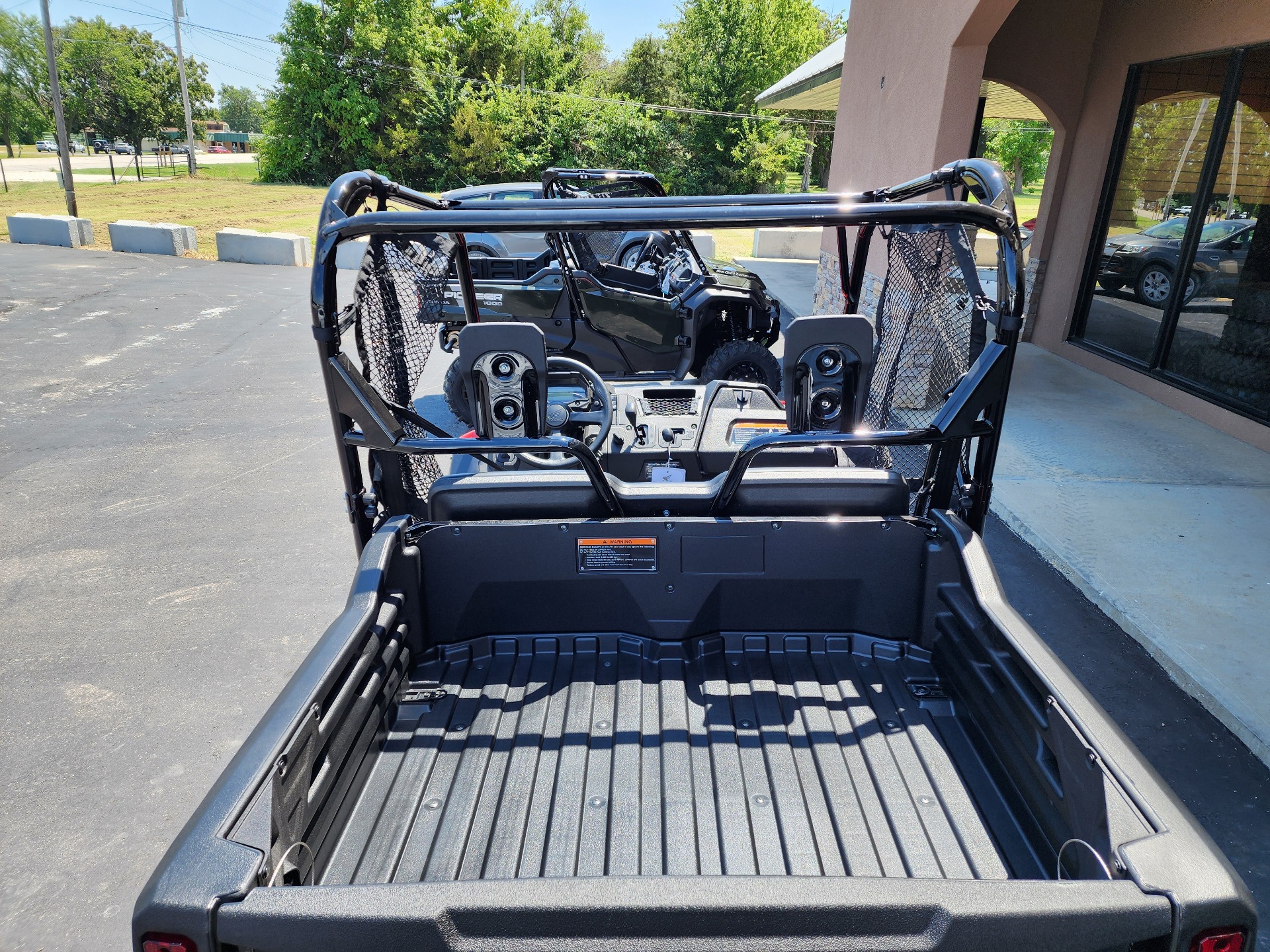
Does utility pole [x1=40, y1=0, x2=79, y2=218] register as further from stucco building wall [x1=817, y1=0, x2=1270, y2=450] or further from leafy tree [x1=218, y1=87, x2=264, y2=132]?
leafy tree [x1=218, y1=87, x2=264, y2=132]

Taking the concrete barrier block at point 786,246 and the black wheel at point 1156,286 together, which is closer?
the black wheel at point 1156,286

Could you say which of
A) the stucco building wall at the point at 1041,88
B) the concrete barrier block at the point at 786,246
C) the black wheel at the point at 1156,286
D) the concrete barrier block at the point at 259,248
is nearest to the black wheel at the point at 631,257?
the stucco building wall at the point at 1041,88

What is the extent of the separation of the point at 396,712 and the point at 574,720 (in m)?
0.55

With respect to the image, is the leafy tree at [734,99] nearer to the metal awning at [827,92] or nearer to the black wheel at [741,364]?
the metal awning at [827,92]

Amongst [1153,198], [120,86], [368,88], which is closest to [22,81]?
[120,86]

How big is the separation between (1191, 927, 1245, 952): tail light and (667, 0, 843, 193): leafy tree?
34.1 meters

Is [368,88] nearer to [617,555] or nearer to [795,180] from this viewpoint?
[795,180]

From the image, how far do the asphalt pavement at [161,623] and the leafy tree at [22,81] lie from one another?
4775cm

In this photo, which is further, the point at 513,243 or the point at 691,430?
the point at 513,243

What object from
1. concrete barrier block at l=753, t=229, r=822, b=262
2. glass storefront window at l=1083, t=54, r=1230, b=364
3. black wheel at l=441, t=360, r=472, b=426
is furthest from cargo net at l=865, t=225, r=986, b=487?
concrete barrier block at l=753, t=229, r=822, b=262

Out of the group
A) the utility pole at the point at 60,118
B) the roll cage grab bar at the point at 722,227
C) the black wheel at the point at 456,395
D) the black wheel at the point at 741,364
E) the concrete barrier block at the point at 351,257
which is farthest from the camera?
the utility pole at the point at 60,118

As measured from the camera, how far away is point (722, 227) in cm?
253

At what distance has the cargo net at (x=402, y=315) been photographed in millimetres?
3117

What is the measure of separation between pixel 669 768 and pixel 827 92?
666 inches
